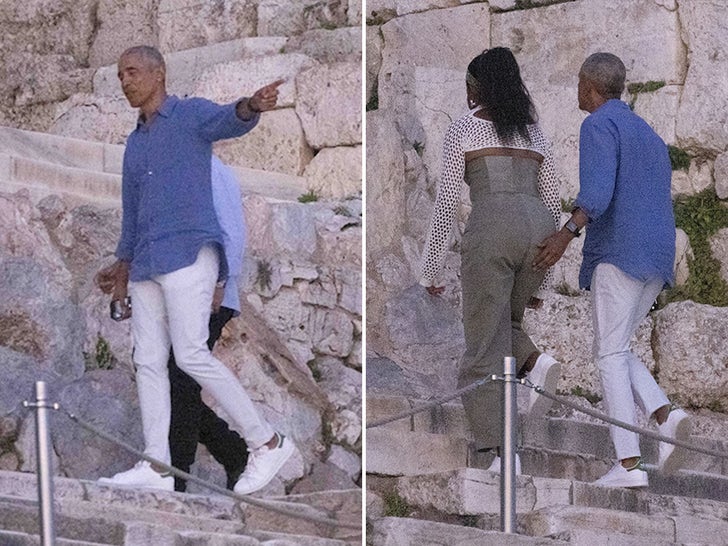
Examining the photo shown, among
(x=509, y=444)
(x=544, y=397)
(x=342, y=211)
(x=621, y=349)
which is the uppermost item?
(x=342, y=211)

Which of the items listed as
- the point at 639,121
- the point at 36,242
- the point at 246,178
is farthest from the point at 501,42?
the point at 36,242

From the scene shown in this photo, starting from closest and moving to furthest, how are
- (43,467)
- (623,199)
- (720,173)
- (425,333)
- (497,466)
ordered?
1. (43,467)
2. (497,466)
3. (623,199)
4. (425,333)
5. (720,173)

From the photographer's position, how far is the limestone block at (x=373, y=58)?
8688 mm

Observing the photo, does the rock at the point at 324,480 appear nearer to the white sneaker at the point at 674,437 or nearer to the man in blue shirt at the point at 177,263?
the man in blue shirt at the point at 177,263

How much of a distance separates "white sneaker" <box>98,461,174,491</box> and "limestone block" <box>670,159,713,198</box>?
7.42 feet

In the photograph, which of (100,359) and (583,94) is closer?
(100,359)

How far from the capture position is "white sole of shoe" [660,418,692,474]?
7934 millimetres

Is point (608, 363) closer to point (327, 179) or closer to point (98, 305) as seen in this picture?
point (327, 179)

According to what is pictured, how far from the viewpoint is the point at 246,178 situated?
7.93m

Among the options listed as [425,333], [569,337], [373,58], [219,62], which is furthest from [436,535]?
[373,58]

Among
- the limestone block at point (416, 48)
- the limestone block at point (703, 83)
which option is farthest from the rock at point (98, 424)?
the limestone block at point (703, 83)

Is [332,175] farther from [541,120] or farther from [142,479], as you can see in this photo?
[142,479]

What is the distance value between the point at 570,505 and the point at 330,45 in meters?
1.67

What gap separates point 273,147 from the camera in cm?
798
